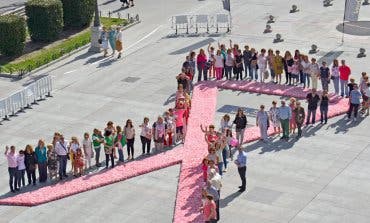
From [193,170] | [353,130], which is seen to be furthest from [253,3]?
[193,170]

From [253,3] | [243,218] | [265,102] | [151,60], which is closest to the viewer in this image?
[243,218]

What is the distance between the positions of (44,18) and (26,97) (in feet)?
31.6

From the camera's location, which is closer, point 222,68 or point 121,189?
point 121,189

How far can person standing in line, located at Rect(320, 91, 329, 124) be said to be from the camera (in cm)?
3150

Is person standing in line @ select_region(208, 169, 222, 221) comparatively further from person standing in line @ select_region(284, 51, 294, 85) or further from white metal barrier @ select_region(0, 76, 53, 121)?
white metal barrier @ select_region(0, 76, 53, 121)

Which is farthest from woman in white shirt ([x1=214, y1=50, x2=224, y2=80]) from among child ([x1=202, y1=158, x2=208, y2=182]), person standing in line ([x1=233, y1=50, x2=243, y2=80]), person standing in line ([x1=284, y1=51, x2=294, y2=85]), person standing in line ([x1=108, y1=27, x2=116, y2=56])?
child ([x1=202, y1=158, x2=208, y2=182])

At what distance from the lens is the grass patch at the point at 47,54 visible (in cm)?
4091

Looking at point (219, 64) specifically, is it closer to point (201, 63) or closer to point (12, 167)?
point (201, 63)

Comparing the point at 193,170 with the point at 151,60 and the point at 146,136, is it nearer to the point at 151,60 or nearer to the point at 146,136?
the point at 146,136

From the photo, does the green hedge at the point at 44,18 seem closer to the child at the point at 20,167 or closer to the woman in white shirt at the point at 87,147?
the woman in white shirt at the point at 87,147

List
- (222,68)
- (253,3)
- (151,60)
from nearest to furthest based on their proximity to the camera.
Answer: (222,68), (151,60), (253,3)

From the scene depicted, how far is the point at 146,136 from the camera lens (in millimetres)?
29906

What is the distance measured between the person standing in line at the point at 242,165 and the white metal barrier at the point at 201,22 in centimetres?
1906

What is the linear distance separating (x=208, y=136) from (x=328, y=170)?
3975 mm
